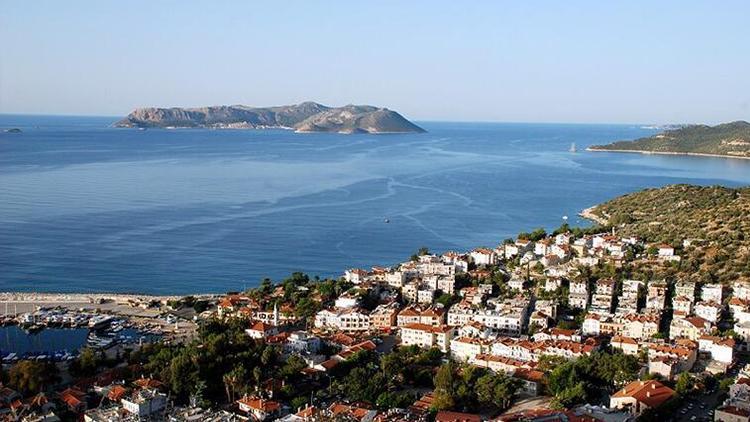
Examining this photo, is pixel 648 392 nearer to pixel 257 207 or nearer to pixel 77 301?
pixel 77 301

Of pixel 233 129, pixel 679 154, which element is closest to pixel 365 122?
pixel 233 129

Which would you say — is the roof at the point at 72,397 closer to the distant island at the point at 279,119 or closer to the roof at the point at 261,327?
the roof at the point at 261,327

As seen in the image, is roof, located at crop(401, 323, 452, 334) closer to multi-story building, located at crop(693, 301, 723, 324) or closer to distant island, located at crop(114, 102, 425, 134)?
multi-story building, located at crop(693, 301, 723, 324)

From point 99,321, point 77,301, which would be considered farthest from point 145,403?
point 77,301

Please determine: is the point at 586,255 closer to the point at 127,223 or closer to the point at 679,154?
the point at 127,223

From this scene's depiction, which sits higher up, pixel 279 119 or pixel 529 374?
pixel 279 119

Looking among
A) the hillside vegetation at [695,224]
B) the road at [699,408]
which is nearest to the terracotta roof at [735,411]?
the road at [699,408]

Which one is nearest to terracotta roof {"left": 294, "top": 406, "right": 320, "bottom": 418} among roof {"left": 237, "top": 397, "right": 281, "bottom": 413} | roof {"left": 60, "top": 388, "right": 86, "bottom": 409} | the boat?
roof {"left": 237, "top": 397, "right": 281, "bottom": 413}
